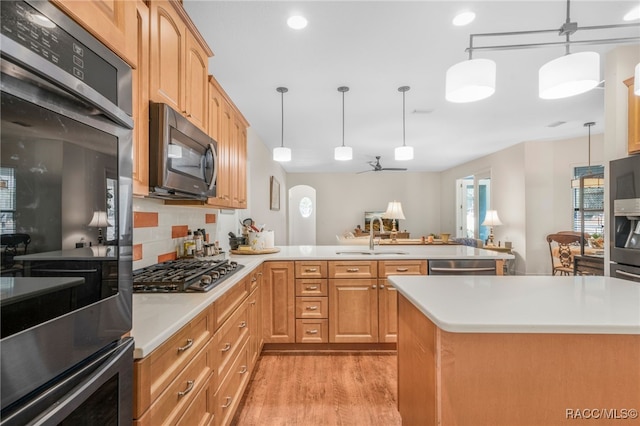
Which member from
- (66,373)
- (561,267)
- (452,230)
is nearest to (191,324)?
(66,373)

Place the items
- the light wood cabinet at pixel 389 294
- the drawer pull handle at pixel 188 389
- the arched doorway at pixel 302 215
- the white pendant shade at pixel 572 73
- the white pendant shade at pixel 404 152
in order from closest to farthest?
the drawer pull handle at pixel 188 389 < the white pendant shade at pixel 572 73 < the light wood cabinet at pixel 389 294 < the white pendant shade at pixel 404 152 < the arched doorway at pixel 302 215

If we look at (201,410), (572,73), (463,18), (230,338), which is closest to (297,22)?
(463,18)

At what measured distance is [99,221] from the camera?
74 centimetres

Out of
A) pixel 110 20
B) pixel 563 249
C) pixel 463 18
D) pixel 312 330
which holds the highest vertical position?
pixel 463 18

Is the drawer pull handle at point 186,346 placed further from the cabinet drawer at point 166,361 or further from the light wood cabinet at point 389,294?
the light wood cabinet at point 389,294

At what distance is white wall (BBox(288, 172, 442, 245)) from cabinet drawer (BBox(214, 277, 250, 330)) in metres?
7.40

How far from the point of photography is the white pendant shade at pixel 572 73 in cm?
133

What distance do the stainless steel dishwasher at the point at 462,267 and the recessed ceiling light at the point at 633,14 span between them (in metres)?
2.01

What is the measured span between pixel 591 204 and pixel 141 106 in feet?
21.8

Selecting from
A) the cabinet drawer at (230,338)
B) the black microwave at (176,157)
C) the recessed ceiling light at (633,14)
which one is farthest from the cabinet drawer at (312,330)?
the recessed ceiling light at (633,14)

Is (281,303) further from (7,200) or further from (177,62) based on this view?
(7,200)

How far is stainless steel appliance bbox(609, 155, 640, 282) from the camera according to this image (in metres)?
2.34

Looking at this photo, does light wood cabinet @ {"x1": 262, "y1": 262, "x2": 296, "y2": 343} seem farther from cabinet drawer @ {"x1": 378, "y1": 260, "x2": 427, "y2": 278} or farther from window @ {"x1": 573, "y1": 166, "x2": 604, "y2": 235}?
window @ {"x1": 573, "y1": 166, "x2": 604, "y2": 235}

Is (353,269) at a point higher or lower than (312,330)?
higher
